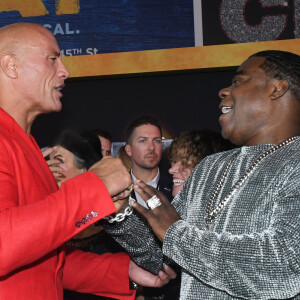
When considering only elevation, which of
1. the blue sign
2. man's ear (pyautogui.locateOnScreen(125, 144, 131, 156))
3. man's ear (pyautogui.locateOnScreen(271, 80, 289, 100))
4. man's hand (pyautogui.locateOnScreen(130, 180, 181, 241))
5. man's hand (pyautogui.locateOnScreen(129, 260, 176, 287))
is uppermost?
the blue sign

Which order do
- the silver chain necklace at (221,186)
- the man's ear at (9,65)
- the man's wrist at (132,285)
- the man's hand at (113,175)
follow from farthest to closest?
1. the man's wrist at (132,285)
2. the man's ear at (9,65)
3. the silver chain necklace at (221,186)
4. the man's hand at (113,175)

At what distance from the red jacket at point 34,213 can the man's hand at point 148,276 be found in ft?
1.16

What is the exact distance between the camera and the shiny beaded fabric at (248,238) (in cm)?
145

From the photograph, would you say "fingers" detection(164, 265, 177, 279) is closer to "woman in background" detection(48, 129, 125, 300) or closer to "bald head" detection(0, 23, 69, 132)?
"bald head" detection(0, 23, 69, 132)

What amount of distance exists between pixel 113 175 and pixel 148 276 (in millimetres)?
604

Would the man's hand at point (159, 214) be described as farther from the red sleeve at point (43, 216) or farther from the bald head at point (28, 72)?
the bald head at point (28, 72)

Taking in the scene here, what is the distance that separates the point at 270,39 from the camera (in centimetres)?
407

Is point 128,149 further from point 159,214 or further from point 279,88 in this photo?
point 159,214

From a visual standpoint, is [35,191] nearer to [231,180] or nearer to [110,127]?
[231,180]

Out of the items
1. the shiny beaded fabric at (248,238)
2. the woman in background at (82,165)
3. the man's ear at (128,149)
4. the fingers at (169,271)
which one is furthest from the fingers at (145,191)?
the man's ear at (128,149)

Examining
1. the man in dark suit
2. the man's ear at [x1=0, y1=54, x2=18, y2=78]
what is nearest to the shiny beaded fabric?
the man's ear at [x1=0, y1=54, x2=18, y2=78]

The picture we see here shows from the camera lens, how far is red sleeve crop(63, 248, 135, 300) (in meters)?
2.12

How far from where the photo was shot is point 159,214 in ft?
5.34

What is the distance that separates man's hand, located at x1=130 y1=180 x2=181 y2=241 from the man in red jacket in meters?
0.10
